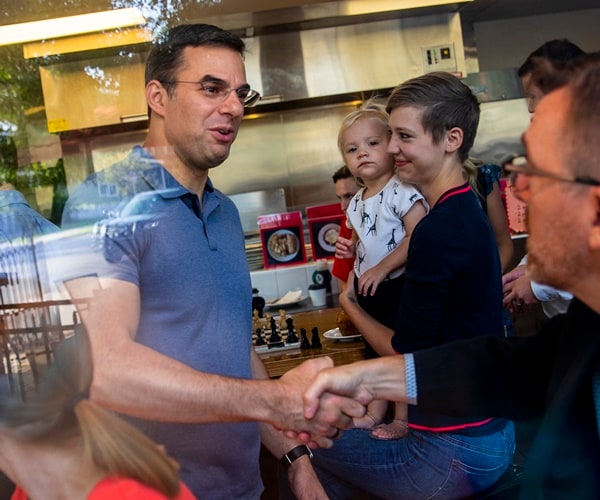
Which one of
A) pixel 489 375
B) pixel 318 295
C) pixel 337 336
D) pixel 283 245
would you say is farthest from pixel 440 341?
pixel 283 245

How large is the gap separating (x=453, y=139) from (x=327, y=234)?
136 cm

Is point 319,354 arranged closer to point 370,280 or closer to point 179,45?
point 370,280

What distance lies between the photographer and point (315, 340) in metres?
1.65

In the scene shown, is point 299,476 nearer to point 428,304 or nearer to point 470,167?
point 428,304

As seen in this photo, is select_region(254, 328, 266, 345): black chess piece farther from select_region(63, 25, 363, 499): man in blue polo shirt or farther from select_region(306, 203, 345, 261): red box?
select_region(306, 203, 345, 261): red box

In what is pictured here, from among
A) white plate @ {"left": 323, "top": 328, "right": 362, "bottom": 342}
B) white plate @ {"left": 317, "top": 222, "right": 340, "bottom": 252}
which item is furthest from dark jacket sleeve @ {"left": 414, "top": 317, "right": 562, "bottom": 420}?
white plate @ {"left": 317, "top": 222, "right": 340, "bottom": 252}

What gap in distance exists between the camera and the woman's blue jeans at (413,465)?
1326mm

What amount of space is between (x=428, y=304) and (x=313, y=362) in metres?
0.23

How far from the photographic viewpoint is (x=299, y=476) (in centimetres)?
A: 132

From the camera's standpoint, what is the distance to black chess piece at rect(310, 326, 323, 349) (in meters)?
1.59

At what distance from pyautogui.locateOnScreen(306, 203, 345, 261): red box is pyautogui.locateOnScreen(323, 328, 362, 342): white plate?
0.83 meters

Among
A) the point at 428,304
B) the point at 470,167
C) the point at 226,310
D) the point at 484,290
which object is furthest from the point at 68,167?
the point at 470,167

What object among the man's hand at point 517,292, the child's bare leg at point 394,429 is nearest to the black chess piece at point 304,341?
the child's bare leg at point 394,429

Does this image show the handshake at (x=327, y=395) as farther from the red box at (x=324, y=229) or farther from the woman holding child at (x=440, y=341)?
the red box at (x=324, y=229)
